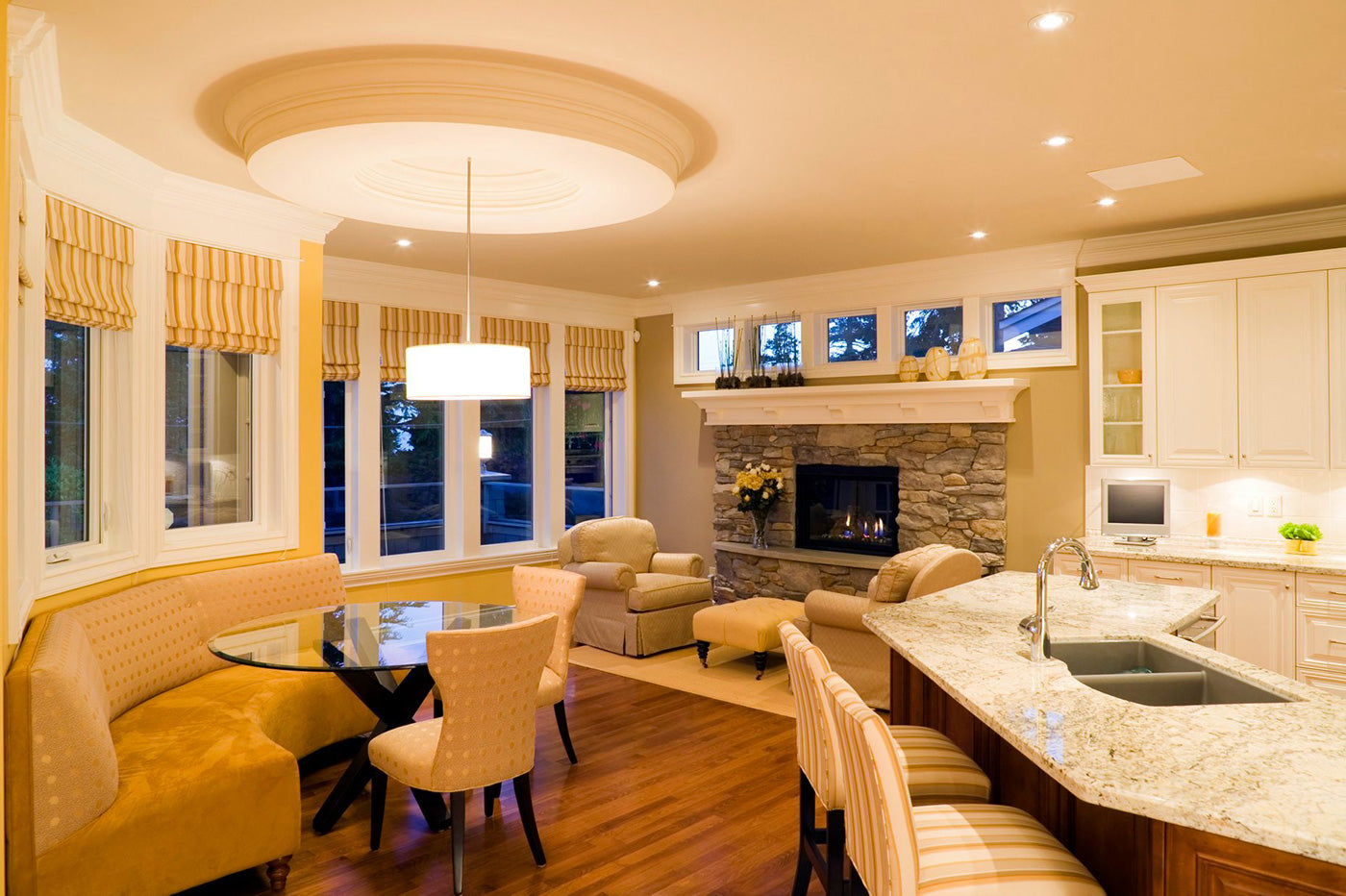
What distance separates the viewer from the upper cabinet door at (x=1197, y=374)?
5.00 metres

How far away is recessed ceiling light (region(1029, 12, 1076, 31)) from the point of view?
2559 mm

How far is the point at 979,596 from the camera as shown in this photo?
350cm

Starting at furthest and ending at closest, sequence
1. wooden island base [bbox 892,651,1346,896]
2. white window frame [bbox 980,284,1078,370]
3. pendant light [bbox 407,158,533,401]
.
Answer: white window frame [bbox 980,284,1078,370] → pendant light [bbox 407,158,533,401] → wooden island base [bbox 892,651,1346,896]

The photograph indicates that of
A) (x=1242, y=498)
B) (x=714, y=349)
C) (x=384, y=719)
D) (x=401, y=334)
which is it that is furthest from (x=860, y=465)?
(x=384, y=719)

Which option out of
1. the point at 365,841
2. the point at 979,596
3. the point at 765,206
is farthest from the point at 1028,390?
the point at 365,841

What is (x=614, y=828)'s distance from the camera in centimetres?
354

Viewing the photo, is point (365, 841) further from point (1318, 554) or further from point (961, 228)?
point (1318, 554)

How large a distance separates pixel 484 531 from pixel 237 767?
425 cm

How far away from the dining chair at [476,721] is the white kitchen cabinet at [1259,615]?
3681mm

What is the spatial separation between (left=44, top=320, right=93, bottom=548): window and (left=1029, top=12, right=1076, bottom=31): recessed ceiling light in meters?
3.84

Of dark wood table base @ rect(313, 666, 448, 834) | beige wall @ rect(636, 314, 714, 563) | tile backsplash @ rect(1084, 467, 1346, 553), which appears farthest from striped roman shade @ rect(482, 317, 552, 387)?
tile backsplash @ rect(1084, 467, 1346, 553)

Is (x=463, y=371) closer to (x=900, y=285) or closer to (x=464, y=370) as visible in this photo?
(x=464, y=370)

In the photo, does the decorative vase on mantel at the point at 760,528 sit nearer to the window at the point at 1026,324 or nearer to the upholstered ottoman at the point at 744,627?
the upholstered ottoman at the point at 744,627

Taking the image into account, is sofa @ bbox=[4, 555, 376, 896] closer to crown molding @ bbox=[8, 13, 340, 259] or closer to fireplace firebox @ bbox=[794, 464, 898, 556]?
crown molding @ bbox=[8, 13, 340, 259]
